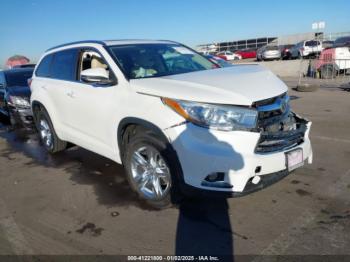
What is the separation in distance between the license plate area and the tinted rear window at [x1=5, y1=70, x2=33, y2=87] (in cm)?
770

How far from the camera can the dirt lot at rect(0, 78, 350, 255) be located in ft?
9.90

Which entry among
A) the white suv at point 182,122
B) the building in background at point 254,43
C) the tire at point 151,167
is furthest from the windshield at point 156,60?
the building in background at point 254,43

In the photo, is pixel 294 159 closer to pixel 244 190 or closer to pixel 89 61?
pixel 244 190

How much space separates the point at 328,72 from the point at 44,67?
556 inches

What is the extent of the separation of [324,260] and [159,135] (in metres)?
1.82

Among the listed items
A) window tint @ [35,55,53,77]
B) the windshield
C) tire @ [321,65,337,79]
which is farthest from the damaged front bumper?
tire @ [321,65,337,79]

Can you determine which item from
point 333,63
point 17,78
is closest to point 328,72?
point 333,63

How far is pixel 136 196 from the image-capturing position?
407 centimetres

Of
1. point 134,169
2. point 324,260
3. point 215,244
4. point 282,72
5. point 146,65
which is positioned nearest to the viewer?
point 324,260

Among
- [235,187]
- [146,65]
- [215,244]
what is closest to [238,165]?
[235,187]

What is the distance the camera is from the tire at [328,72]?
15.8 meters

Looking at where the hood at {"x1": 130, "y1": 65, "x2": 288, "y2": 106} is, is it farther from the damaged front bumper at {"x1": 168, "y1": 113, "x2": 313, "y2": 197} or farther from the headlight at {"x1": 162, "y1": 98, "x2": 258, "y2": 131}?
the damaged front bumper at {"x1": 168, "y1": 113, "x2": 313, "y2": 197}

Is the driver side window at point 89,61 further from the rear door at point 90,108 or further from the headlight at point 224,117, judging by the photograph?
the headlight at point 224,117

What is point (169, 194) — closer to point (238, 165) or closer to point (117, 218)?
point (117, 218)
